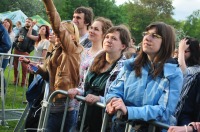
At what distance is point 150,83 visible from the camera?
10.7 feet

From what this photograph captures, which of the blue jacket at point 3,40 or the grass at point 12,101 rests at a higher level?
the blue jacket at point 3,40

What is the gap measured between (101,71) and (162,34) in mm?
920

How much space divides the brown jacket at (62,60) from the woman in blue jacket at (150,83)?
2.88ft

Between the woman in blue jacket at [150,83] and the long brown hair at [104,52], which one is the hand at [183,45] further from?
the woman in blue jacket at [150,83]

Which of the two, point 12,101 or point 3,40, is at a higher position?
point 3,40

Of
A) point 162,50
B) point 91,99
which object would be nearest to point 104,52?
point 91,99

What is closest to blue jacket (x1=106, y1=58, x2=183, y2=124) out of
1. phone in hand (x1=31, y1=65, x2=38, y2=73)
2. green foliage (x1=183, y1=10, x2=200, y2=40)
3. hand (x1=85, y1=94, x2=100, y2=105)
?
hand (x1=85, y1=94, x2=100, y2=105)

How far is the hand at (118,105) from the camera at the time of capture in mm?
3117

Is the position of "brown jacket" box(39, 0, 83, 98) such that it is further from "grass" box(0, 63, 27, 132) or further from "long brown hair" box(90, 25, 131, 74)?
"grass" box(0, 63, 27, 132)

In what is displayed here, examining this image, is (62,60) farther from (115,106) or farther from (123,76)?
(115,106)

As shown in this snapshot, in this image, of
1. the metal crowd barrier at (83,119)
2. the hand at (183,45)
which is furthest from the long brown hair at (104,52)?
the hand at (183,45)

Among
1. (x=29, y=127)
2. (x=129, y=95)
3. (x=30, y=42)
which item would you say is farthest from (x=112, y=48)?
(x=30, y=42)

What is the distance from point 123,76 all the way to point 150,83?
33 cm

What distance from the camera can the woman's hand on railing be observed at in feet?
10.2
